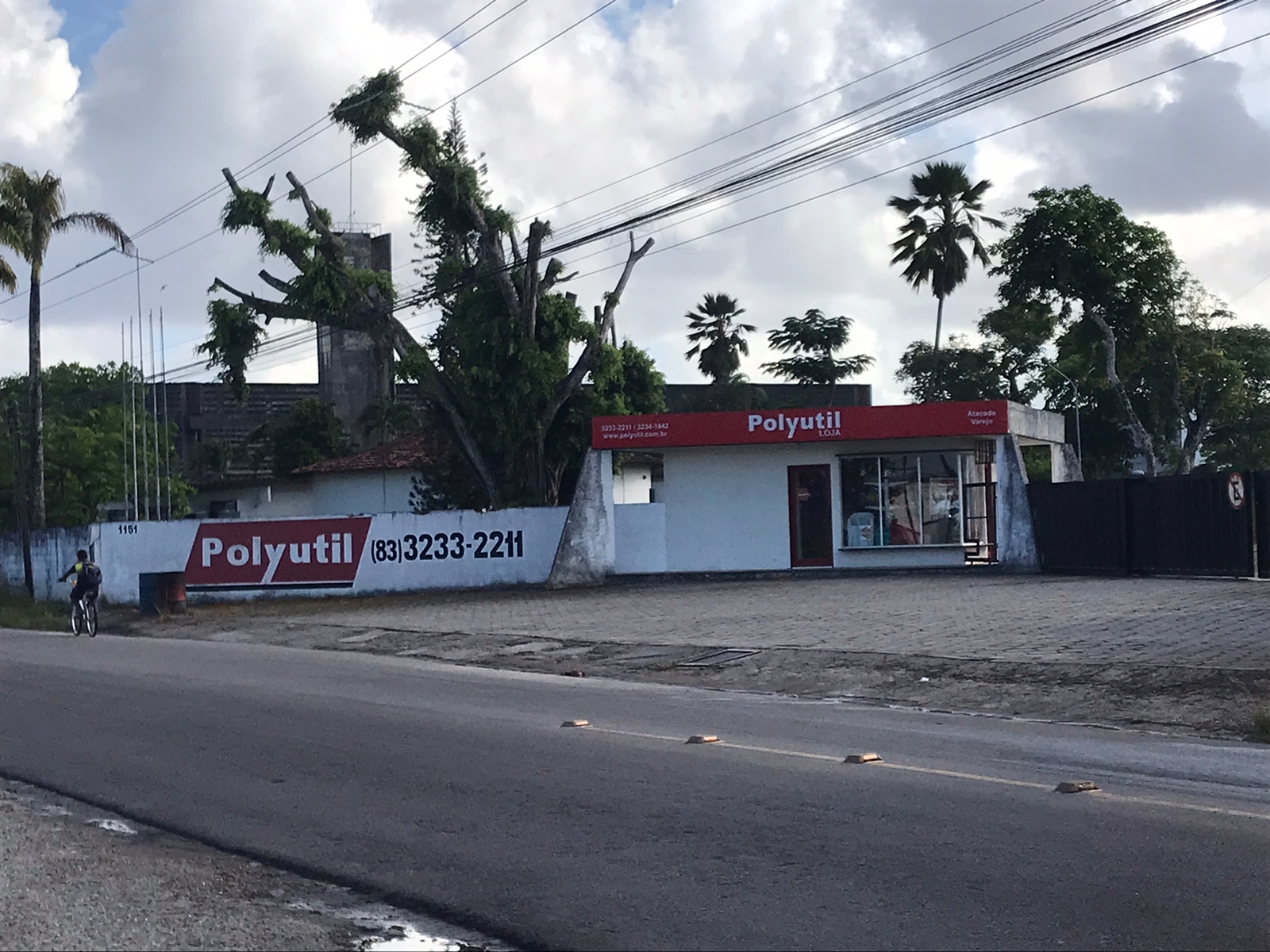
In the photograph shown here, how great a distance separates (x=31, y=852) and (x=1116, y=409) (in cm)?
5553

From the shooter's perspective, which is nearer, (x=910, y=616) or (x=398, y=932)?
(x=398, y=932)

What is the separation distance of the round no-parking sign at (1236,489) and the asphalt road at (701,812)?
11.8 meters

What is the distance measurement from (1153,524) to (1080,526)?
6.33ft

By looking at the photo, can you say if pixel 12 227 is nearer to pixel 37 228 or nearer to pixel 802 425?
pixel 37 228

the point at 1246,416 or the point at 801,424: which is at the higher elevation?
the point at 1246,416

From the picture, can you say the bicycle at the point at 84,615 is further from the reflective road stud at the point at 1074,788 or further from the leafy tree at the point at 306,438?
the leafy tree at the point at 306,438

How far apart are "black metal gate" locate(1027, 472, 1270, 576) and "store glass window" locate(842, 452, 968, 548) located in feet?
6.53

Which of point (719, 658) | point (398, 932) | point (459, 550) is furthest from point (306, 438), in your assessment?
point (398, 932)

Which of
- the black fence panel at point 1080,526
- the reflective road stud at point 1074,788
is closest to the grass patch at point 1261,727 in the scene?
the reflective road stud at point 1074,788

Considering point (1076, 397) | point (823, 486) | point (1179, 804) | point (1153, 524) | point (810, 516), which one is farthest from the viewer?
point (1076, 397)

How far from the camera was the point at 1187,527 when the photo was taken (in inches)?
943

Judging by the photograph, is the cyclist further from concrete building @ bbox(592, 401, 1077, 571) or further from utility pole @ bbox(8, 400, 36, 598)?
utility pole @ bbox(8, 400, 36, 598)

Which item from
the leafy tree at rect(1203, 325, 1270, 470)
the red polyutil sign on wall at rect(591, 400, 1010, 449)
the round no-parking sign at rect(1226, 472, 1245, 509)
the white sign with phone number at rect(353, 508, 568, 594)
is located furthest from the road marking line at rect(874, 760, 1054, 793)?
the leafy tree at rect(1203, 325, 1270, 470)

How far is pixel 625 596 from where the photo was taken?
89.0 feet
